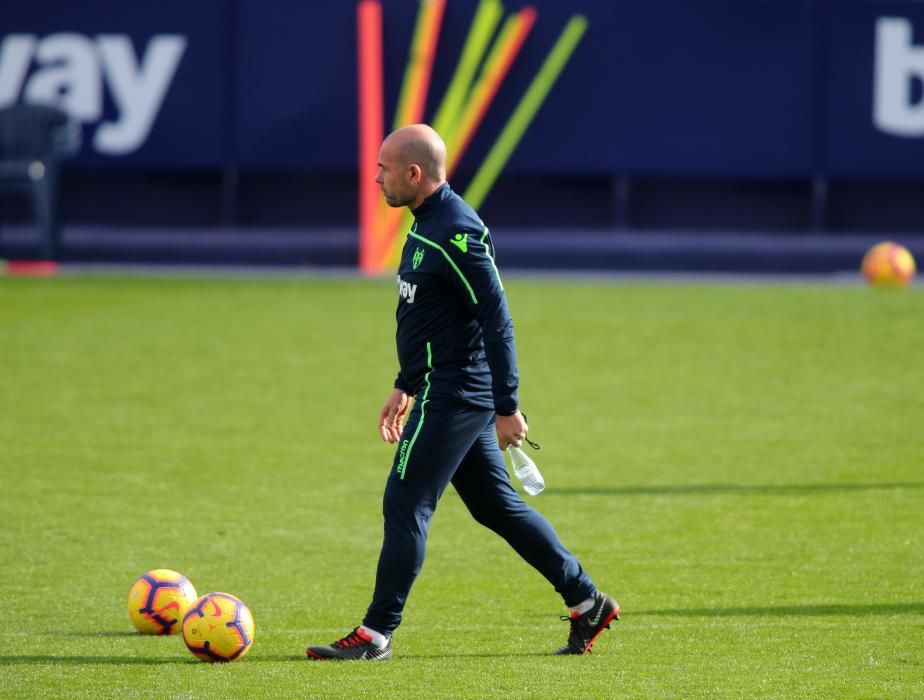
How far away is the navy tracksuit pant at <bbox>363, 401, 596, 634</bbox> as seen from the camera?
5836mm

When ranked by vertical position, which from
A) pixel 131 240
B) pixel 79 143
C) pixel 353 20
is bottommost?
pixel 131 240

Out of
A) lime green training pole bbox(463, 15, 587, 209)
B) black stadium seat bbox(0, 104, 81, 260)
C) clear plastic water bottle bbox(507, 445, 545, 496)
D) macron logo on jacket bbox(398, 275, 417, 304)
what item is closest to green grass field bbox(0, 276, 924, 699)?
clear plastic water bottle bbox(507, 445, 545, 496)

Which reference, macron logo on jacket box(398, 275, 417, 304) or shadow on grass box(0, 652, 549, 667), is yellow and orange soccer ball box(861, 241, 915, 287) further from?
macron logo on jacket box(398, 275, 417, 304)

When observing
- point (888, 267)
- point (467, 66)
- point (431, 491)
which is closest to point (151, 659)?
point (431, 491)

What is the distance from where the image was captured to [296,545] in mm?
8078

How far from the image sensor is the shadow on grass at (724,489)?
9.27 meters

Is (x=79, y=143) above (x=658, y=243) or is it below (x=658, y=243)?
above

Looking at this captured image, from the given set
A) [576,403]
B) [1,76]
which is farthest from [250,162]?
[576,403]

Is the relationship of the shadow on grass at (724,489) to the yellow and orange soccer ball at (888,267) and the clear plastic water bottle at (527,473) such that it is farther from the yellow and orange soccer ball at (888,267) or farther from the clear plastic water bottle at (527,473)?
the yellow and orange soccer ball at (888,267)

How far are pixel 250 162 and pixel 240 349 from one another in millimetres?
7084

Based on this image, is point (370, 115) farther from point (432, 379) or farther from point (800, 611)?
point (432, 379)

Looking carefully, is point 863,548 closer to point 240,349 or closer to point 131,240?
point 240,349

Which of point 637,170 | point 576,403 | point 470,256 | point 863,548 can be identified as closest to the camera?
point 470,256

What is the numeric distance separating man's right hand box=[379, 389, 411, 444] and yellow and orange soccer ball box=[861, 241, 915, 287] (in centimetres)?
1323
